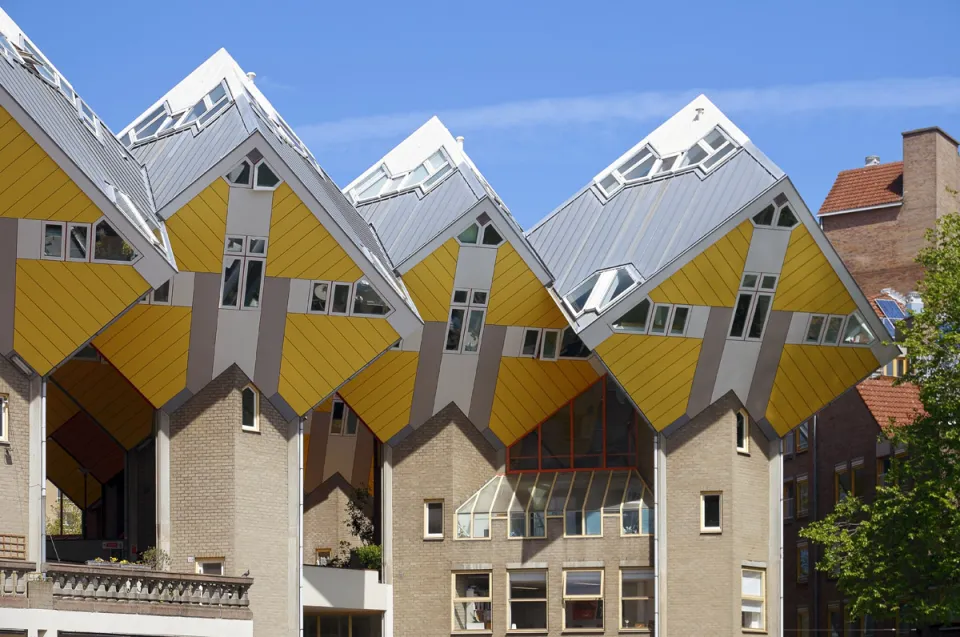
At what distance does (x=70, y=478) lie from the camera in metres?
71.0

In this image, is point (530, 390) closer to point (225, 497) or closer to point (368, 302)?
point (368, 302)

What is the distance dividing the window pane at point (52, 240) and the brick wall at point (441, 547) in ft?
54.3

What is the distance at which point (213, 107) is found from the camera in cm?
6097

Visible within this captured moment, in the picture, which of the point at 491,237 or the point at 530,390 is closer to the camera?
the point at 491,237

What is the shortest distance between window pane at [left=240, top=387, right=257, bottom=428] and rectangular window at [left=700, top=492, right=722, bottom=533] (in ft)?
49.4

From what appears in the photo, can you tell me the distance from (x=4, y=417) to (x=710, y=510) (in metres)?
23.4

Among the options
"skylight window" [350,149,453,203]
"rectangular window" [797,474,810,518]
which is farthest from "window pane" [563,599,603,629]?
"rectangular window" [797,474,810,518]

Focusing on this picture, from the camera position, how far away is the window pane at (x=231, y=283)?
54812 millimetres

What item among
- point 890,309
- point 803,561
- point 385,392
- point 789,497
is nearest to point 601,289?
point 385,392

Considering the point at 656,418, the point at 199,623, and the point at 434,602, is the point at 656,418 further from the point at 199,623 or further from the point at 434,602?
the point at 199,623

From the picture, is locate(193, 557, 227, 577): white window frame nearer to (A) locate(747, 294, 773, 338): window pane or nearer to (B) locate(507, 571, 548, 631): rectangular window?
(B) locate(507, 571, 548, 631): rectangular window

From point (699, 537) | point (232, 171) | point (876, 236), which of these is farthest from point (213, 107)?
point (876, 236)

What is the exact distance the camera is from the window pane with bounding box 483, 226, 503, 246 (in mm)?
59812

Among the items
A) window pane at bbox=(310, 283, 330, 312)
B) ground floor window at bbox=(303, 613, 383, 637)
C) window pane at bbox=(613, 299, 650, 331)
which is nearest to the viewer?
window pane at bbox=(310, 283, 330, 312)
